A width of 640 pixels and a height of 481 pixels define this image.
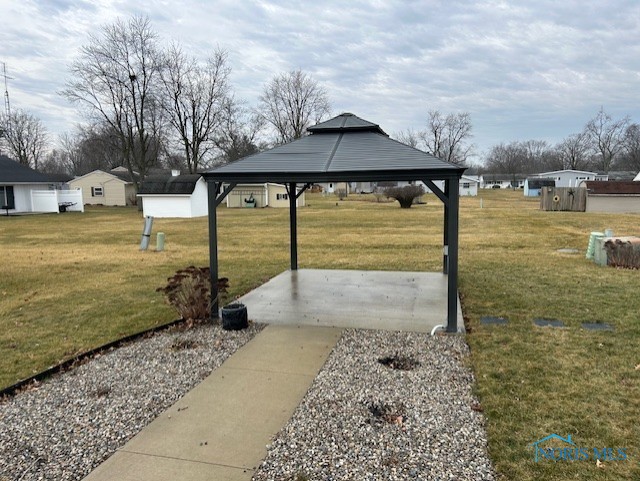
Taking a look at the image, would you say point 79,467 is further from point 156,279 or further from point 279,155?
point 156,279

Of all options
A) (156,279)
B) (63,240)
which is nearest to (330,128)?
(156,279)

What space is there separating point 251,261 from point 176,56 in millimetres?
31135

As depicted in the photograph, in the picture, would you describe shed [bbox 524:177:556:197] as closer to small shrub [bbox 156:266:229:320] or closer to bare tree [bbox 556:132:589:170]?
bare tree [bbox 556:132:589:170]

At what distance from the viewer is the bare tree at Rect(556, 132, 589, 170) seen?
78.1m

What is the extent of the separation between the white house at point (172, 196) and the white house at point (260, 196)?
781 cm

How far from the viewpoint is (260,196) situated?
37750mm

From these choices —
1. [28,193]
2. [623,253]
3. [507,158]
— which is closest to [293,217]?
[623,253]

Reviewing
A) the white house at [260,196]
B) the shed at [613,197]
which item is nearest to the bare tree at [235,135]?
the white house at [260,196]

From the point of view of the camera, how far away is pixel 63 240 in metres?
17.4

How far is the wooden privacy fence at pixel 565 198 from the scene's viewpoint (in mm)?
28797

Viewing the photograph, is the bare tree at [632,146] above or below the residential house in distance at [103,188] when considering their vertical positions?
above

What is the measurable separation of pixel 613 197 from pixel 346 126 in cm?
→ 2729

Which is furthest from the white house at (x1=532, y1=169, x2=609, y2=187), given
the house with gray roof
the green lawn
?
the house with gray roof

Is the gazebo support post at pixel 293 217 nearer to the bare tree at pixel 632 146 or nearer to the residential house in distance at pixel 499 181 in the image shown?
the bare tree at pixel 632 146
